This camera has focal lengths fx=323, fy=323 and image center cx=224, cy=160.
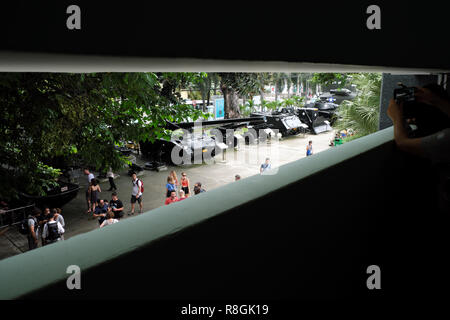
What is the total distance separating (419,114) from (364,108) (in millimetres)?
6158

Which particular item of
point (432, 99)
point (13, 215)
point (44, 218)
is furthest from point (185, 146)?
point (432, 99)

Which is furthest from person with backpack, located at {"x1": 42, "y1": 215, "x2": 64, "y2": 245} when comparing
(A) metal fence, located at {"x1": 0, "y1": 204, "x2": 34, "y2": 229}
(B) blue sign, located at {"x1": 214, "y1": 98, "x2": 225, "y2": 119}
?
(B) blue sign, located at {"x1": 214, "y1": 98, "x2": 225, "y2": 119}

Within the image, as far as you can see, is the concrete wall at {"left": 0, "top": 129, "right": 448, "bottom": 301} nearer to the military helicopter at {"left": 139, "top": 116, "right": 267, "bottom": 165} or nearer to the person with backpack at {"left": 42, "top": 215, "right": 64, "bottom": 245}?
the person with backpack at {"left": 42, "top": 215, "right": 64, "bottom": 245}

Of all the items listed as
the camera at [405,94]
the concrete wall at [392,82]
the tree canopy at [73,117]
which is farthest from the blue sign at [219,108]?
the camera at [405,94]

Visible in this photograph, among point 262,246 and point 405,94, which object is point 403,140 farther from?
point 262,246

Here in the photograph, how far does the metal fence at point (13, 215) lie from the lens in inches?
356

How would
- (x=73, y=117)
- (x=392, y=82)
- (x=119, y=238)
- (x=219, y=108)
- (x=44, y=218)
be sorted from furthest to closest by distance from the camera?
1. (x=219, y=108)
2. (x=44, y=218)
3. (x=73, y=117)
4. (x=392, y=82)
5. (x=119, y=238)

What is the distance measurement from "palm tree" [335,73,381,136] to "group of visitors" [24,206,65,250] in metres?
7.72

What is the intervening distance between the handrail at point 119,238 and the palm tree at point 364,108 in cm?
764

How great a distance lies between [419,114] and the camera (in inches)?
107

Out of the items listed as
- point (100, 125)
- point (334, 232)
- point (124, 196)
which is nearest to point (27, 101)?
point (100, 125)

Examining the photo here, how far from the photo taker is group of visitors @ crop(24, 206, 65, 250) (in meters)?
7.07
